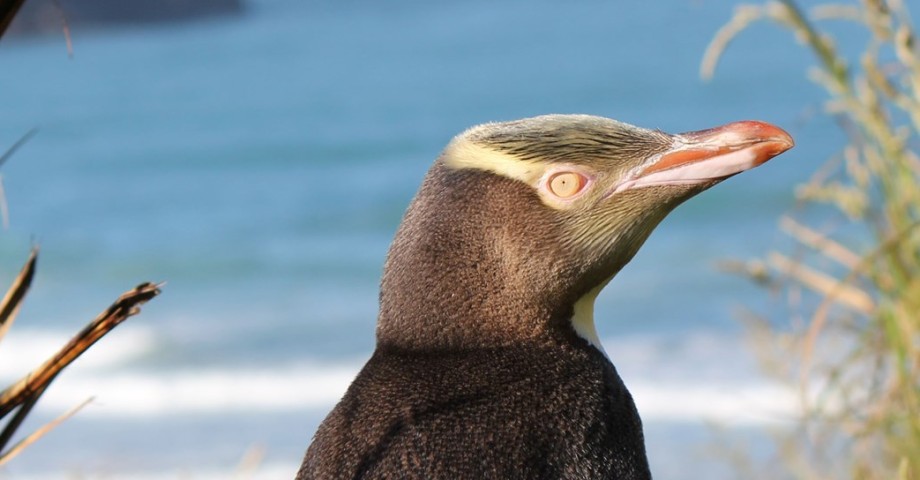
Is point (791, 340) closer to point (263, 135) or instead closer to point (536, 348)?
point (536, 348)

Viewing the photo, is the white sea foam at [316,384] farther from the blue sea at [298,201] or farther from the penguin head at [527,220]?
the penguin head at [527,220]

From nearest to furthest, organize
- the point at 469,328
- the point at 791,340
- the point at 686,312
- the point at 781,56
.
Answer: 1. the point at 469,328
2. the point at 791,340
3. the point at 686,312
4. the point at 781,56

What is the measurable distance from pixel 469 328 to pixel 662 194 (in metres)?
0.30

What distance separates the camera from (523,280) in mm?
1657

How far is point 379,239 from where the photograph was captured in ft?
36.8

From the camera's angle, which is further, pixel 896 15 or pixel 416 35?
pixel 416 35

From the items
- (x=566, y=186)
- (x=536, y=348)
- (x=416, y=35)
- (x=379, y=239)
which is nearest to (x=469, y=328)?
(x=536, y=348)

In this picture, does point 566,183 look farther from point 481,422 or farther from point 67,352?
point 67,352

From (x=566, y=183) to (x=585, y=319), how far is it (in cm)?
20

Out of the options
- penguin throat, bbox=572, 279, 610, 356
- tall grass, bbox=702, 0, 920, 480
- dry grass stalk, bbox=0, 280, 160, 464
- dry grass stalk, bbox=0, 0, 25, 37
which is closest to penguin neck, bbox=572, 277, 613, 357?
penguin throat, bbox=572, 279, 610, 356

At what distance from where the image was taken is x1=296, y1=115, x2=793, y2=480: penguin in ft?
5.22

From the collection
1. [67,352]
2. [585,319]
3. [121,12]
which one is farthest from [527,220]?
[121,12]

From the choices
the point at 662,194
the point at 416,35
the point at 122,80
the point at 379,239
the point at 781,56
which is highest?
the point at 416,35

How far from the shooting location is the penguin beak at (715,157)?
1.66 m
